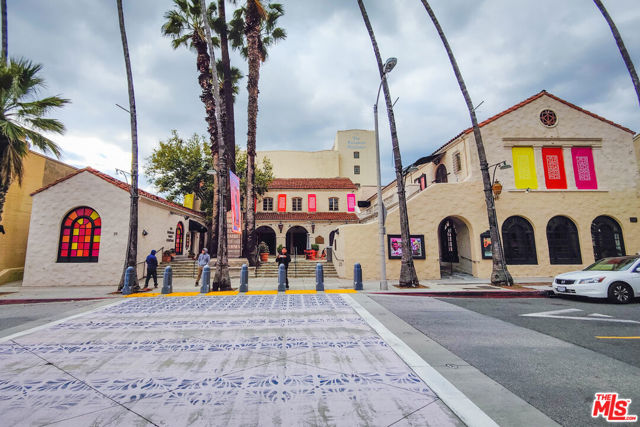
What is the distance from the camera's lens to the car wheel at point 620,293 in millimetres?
8375

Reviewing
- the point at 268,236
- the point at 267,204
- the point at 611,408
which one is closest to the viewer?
the point at 611,408

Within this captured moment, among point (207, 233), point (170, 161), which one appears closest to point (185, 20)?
point (170, 161)

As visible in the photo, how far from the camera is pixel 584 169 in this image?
15.8m

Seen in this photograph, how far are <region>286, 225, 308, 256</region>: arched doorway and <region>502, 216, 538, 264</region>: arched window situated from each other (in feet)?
59.0

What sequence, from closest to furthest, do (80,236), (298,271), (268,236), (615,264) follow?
(615,264) → (80,236) → (298,271) → (268,236)

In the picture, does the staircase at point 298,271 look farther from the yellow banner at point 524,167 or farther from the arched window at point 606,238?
the arched window at point 606,238

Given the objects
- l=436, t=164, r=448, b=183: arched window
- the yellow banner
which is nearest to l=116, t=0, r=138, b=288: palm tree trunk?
l=436, t=164, r=448, b=183: arched window

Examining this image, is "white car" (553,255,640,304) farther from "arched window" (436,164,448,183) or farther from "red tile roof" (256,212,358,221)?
"red tile roof" (256,212,358,221)

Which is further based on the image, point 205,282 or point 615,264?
point 205,282

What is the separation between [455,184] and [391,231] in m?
4.31

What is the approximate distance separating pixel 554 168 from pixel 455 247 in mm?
6861

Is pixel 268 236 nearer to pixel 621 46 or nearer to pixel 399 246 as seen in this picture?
pixel 399 246

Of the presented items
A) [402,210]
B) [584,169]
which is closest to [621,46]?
[584,169]

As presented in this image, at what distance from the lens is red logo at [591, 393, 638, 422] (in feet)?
8.79
